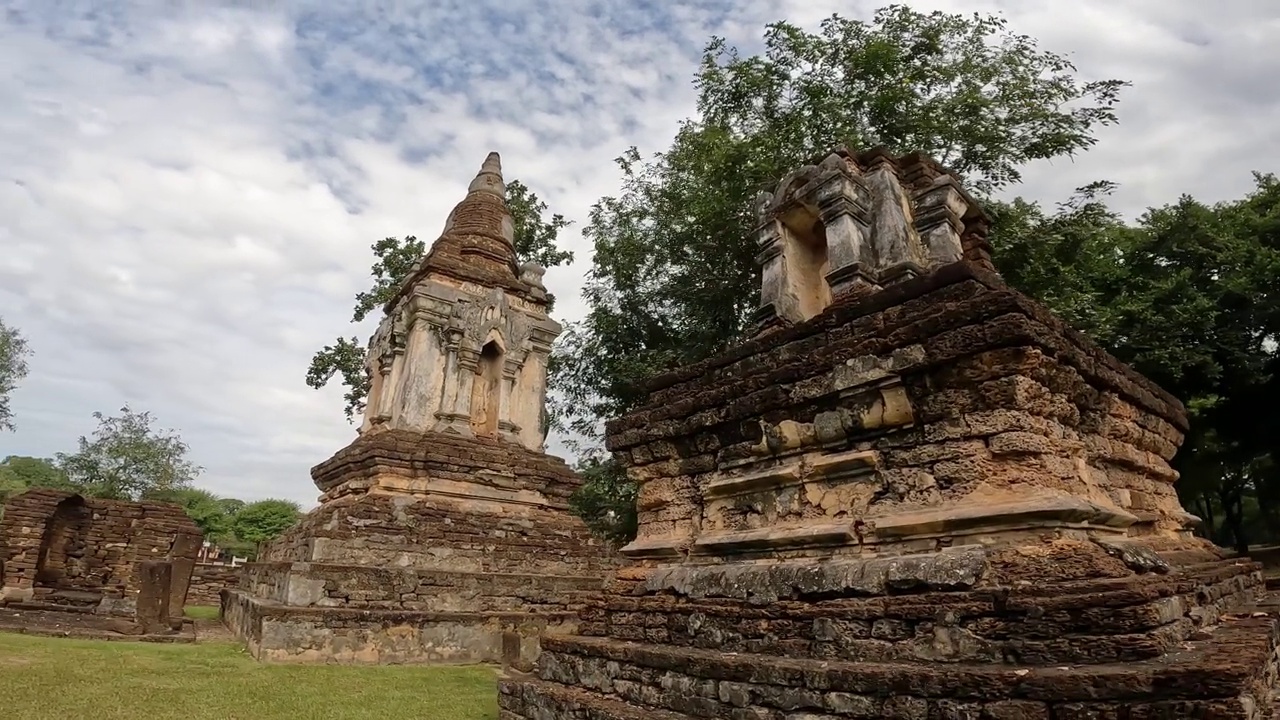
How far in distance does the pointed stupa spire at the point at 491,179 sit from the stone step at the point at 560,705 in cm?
1242

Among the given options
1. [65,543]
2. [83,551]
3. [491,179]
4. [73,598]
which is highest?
[491,179]

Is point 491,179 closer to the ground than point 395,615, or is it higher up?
higher up

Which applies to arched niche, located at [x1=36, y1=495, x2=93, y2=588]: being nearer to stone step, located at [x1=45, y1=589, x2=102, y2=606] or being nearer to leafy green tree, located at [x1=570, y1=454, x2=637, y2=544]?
stone step, located at [x1=45, y1=589, x2=102, y2=606]

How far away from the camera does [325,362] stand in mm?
21219

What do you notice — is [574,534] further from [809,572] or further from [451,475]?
[809,572]

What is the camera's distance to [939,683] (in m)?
2.80

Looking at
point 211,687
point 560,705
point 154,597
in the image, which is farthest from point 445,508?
point 560,705

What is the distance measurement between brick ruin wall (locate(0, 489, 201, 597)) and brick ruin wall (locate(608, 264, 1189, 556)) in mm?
15427

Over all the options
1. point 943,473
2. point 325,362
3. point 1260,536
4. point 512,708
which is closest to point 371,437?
point 512,708

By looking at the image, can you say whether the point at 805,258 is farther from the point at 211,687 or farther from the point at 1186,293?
the point at 1186,293

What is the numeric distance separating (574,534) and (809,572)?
26.8 ft

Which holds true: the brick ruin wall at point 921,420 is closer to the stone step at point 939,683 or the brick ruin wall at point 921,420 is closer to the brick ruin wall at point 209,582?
the stone step at point 939,683

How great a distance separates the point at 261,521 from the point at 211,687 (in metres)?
51.9

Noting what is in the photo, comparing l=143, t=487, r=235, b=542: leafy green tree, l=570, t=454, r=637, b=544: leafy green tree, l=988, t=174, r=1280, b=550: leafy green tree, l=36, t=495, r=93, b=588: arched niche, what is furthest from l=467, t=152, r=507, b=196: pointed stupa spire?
l=143, t=487, r=235, b=542: leafy green tree
